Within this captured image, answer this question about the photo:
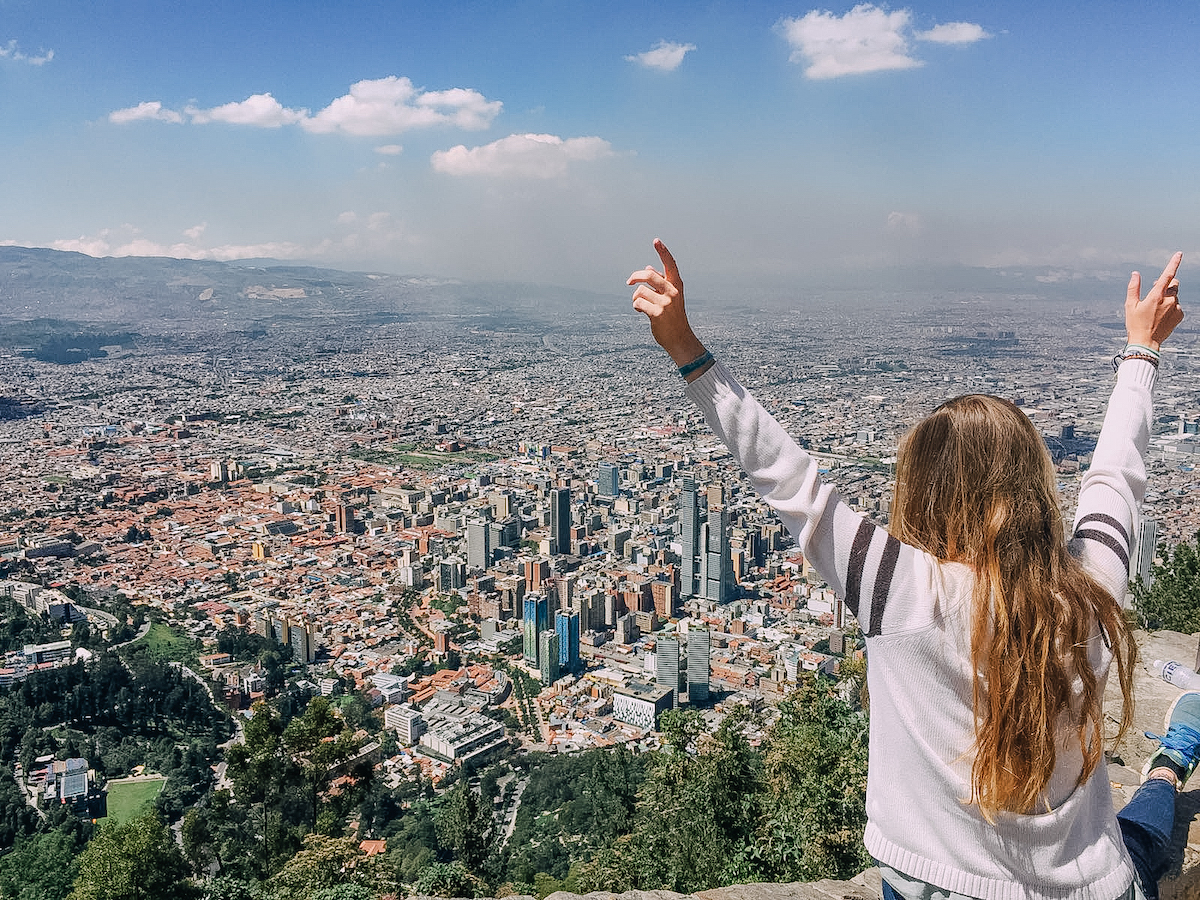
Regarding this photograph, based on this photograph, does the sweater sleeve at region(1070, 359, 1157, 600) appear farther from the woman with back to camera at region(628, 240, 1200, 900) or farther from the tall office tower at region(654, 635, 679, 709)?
the tall office tower at region(654, 635, 679, 709)

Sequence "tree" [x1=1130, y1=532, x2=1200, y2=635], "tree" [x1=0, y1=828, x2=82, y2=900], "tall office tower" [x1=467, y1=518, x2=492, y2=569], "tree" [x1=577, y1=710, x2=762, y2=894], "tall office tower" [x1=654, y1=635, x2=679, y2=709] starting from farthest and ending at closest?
"tall office tower" [x1=467, y1=518, x2=492, y2=569], "tall office tower" [x1=654, y1=635, x2=679, y2=709], "tree" [x1=1130, y1=532, x2=1200, y2=635], "tree" [x1=0, y1=828, x2=82, y2=900], "tree" [x1=577, y1=710, x2=762, y2=894]

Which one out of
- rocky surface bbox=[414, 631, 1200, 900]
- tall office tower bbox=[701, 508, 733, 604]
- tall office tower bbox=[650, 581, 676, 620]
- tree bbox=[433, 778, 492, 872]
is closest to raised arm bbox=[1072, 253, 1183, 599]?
rocky surface bbox=[414, 631, 1200, 900]

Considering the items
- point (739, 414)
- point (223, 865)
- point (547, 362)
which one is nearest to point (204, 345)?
point (547, 362)

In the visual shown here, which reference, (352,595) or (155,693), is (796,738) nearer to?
(155,693)

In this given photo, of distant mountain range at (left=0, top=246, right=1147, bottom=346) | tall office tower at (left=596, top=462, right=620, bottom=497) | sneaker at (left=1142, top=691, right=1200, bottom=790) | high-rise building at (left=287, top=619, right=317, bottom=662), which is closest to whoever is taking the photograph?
sneaker at (left=1142, top=691, right=1200, bottom=790)

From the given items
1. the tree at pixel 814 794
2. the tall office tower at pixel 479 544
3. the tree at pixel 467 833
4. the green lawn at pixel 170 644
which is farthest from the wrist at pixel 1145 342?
the tall office tower at pixel 479 544

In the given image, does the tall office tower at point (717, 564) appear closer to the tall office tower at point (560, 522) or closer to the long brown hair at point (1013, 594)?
the tall office tower at point (560, 522)

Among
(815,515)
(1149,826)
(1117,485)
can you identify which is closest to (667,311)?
(815,515)
